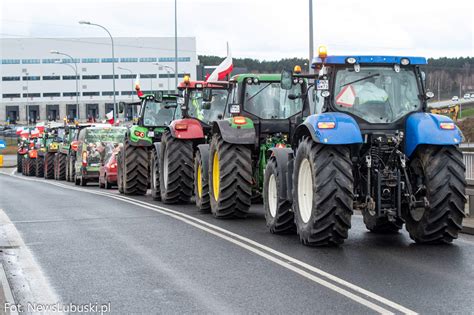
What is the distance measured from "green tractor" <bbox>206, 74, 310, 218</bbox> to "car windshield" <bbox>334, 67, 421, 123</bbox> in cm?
280

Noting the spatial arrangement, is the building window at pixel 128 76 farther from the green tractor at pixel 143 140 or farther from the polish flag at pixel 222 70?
the polish flag at pixel 222 70

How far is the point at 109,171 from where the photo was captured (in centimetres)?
2905

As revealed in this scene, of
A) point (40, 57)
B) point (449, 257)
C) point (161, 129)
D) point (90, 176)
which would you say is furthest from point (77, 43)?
point (449, 257)

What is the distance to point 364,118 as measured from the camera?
11.7 meters

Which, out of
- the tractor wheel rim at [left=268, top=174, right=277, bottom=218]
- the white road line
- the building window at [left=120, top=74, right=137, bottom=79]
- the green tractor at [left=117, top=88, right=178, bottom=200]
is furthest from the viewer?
the building window at [left=120, top=74, right=137, bottom=79]

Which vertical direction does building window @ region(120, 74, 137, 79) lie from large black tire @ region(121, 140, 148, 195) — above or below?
above

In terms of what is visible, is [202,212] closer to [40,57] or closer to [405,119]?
[405,119]

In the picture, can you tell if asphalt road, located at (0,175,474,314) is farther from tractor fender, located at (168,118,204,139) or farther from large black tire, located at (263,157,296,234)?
tractor fender, located at (168,118,204,139)

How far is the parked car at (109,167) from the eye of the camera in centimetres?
A: 2886

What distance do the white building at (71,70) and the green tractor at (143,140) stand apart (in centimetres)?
9297

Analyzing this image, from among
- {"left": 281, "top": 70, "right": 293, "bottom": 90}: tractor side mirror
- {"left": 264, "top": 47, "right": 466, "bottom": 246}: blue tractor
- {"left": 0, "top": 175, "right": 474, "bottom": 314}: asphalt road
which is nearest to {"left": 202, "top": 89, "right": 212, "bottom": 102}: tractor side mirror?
{"left": 0, "top": 175, "right": 474, "bottom": 314}: asphalt road

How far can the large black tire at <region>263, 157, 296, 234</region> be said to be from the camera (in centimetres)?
1246

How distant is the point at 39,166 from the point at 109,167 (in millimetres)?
19947

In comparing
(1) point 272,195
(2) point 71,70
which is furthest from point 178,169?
(2) point 71,70
